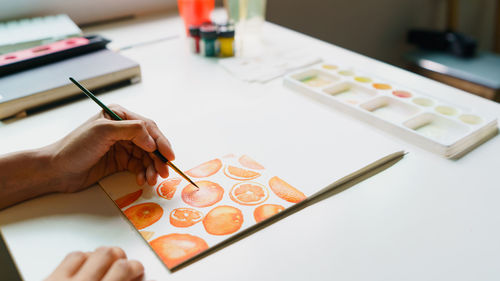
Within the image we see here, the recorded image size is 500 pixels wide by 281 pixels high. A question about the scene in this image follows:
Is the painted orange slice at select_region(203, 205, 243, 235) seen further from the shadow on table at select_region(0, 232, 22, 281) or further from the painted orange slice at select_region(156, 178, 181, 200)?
the shadow on table at select_region(0, 232, 22, 281)

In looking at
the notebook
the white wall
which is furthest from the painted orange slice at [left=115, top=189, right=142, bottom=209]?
the white wall

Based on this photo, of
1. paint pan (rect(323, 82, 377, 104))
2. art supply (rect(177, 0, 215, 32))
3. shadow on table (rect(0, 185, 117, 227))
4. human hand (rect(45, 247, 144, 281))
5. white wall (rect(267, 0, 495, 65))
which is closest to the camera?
human hand (rect(45, 247, 144, 281))

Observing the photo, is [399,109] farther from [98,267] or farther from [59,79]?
[59,79]

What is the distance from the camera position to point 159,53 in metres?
1.08

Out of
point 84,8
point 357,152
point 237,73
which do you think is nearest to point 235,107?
point 237,73

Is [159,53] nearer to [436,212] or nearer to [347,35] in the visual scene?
[436,212]

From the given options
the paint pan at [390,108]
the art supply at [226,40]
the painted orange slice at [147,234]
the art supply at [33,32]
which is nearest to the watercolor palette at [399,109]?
the paint pan at [390,108]

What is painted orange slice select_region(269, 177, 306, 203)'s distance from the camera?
0.54m

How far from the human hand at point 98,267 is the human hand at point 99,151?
152 millimetres

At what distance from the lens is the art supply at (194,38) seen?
1.04m

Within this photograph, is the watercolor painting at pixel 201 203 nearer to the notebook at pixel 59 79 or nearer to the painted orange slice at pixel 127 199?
the painted orange slice at pixel 127 199

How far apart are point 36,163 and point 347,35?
165 centimetres

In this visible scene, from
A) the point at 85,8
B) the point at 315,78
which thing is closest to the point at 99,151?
the point at 315,78

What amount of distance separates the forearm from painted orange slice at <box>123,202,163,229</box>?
13 cm
